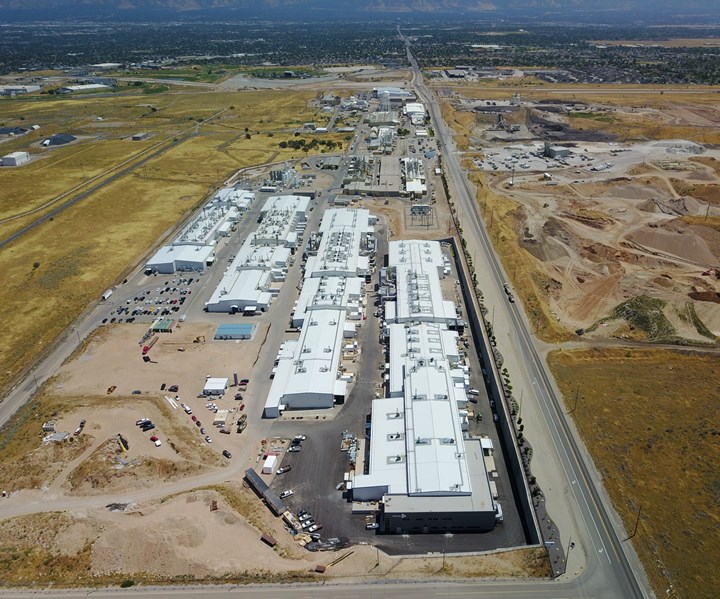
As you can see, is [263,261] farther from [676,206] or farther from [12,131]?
[12,131]

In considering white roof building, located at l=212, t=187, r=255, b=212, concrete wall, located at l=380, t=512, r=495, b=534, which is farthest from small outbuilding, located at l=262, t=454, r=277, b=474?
white roof building, located at l=212, t=187, r=255, b=212

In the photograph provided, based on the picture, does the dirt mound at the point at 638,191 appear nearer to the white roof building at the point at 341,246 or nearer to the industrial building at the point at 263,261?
the white roof building at the point at 341,246

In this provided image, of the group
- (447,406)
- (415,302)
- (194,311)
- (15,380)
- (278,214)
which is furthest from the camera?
(278,214)

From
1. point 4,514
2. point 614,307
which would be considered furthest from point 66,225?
point 614,307

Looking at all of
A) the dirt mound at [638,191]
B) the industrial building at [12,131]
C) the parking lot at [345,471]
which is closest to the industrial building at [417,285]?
the parking lot at [345,471]

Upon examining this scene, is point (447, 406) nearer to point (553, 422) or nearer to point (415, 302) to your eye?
point (553, 422)

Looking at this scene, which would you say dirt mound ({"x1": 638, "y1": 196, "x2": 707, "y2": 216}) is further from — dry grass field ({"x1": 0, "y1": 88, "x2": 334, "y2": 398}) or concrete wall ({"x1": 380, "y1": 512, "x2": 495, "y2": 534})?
dry grass field ({"x1": 0, "y1": 88, "x2": 334, "y2": 398})
